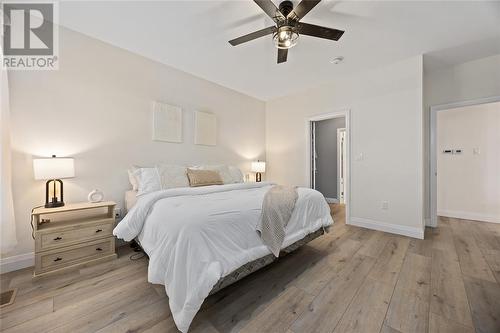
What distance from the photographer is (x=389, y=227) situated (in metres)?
3.02

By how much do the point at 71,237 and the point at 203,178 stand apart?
1.47 meters

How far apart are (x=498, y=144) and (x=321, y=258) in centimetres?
411

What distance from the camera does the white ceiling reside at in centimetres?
195

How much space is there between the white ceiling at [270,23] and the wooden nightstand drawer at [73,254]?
246cm

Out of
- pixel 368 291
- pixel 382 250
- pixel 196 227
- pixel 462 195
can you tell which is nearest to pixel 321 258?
pixel 368 291

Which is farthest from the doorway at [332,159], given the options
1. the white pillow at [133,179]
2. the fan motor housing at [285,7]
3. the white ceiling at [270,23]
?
the white pillow at [133,179]

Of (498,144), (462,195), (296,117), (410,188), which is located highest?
(296,117)

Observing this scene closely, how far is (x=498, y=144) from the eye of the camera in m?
3.43

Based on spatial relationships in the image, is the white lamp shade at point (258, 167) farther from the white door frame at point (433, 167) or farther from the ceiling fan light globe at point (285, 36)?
the white door frame at point (433, 167)

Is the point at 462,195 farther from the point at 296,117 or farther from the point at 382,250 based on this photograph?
the point at 296,117

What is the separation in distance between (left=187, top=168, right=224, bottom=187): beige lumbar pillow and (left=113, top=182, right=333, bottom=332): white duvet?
624mm

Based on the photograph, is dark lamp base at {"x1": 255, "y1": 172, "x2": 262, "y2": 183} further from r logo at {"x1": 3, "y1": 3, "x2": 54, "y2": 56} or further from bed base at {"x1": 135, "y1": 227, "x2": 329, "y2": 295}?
r logo at {"x1": 3, "y1": 3, "x2": 54, "y2": 56}

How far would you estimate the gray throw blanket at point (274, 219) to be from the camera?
163cm

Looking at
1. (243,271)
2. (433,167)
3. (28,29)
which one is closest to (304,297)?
(243,271)
